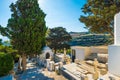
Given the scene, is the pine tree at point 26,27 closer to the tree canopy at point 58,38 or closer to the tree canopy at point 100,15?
the tree canopy at point 100,15

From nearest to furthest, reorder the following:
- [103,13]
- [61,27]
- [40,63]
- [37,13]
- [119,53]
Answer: [119,53] → [103,13] → [37,13] → [40,63] → [61,27]

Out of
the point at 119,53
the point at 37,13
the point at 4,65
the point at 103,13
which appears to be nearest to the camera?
the point at 119,53

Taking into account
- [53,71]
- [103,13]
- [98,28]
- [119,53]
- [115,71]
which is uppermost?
[103,13]

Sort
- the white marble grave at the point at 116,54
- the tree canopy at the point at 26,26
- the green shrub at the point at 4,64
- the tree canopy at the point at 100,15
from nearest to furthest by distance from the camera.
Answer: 1. the white marble grave at the point at 116,54
2. the green shrub at the point at 4,64
3. the tree canopy at the point at 100,15
4. the tree canopy at the point at 26,26

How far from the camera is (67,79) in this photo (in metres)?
17.8

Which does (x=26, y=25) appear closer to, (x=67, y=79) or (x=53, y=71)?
(x=53, y=71)

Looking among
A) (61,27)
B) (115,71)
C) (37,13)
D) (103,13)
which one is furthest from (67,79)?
(61,27)

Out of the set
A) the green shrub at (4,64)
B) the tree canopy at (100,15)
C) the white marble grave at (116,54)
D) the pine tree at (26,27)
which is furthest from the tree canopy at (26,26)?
the white marble grave at (116,54)

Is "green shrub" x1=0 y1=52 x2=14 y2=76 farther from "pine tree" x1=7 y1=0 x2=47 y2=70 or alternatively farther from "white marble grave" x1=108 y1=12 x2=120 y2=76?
"white marble grave" x1=108 y1=12 x2=120 y2=76

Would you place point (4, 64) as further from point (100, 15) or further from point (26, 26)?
point (100, 15)

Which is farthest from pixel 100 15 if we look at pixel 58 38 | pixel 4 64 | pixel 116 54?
pixel 58 38

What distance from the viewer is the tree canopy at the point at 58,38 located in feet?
168

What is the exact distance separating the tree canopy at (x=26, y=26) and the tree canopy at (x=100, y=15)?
20.1 feet

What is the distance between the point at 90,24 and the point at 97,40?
101 feet
